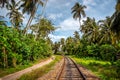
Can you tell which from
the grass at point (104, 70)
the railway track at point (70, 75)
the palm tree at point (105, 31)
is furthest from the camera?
the palm tree at point (105, 31)

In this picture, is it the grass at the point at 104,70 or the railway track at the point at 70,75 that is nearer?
the railway track at the point at 70,75

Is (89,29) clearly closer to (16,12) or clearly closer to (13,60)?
(16,12)

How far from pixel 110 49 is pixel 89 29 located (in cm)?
2294

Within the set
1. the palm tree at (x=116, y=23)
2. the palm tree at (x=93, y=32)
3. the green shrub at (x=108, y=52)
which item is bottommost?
the green shrub at (x=108, y=52)

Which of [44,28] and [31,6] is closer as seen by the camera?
[31,6]

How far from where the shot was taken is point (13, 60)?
24609mm

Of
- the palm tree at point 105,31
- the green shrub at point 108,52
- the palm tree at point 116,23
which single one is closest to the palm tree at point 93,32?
the palm tree at point 105,31

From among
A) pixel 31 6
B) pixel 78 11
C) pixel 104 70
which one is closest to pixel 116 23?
pixel 104 70

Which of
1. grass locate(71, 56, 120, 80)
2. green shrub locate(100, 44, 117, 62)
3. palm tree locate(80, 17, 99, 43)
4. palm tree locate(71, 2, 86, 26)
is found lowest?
grass locate(71, 56, 120, 80)

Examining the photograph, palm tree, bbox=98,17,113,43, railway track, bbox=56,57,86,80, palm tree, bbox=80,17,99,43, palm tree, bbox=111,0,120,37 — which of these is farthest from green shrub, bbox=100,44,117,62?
railway track, bbox=56,57,86,80

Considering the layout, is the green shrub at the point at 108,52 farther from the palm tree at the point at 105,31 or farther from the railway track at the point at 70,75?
the railway track at the point at 70,75

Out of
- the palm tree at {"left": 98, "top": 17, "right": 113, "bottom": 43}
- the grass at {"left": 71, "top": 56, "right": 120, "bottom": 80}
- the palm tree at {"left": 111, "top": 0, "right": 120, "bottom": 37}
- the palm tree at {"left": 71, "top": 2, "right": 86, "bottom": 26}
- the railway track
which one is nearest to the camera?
A: the railway track

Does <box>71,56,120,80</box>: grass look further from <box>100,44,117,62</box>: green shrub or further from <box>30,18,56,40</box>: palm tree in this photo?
<box>30,18,56,40</box>: palm tree

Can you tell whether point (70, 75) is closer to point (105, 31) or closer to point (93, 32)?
point (105, 31)
